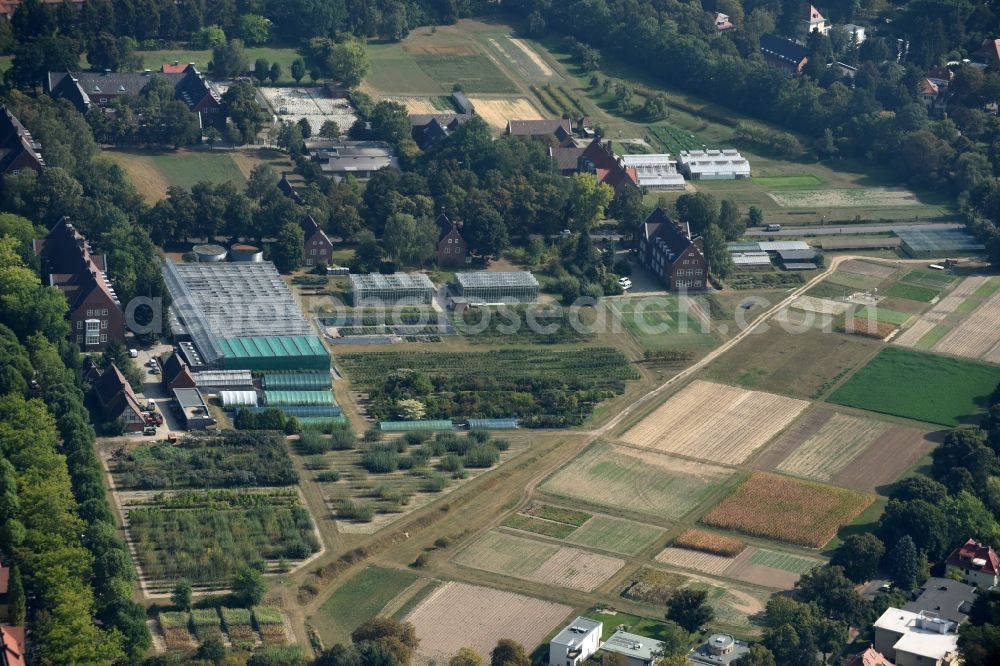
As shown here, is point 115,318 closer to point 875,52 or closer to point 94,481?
point 94,481

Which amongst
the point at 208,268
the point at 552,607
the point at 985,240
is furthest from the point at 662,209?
the point at 552,607

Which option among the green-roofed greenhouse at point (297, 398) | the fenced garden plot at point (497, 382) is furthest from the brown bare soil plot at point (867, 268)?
the green-roofed greenhouse at point (297, 398)

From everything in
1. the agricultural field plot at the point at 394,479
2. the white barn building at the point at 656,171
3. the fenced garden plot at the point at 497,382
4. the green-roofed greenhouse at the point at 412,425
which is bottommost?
the white barn building at the point at 656,171

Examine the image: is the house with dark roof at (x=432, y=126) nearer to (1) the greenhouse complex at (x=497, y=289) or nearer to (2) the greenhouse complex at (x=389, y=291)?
(1) the greenhouse complex at (x=497, y=289)

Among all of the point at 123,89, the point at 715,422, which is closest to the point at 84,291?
the point at 715,422

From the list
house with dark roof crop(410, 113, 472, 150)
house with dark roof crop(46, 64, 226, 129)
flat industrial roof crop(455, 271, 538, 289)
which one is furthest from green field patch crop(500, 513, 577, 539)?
house with dark roof crop(46, 64, 226, 129)

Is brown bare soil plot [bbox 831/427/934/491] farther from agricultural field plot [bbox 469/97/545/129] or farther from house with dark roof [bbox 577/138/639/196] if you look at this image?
agricultural field plot [bbox 469/97/545/129]
